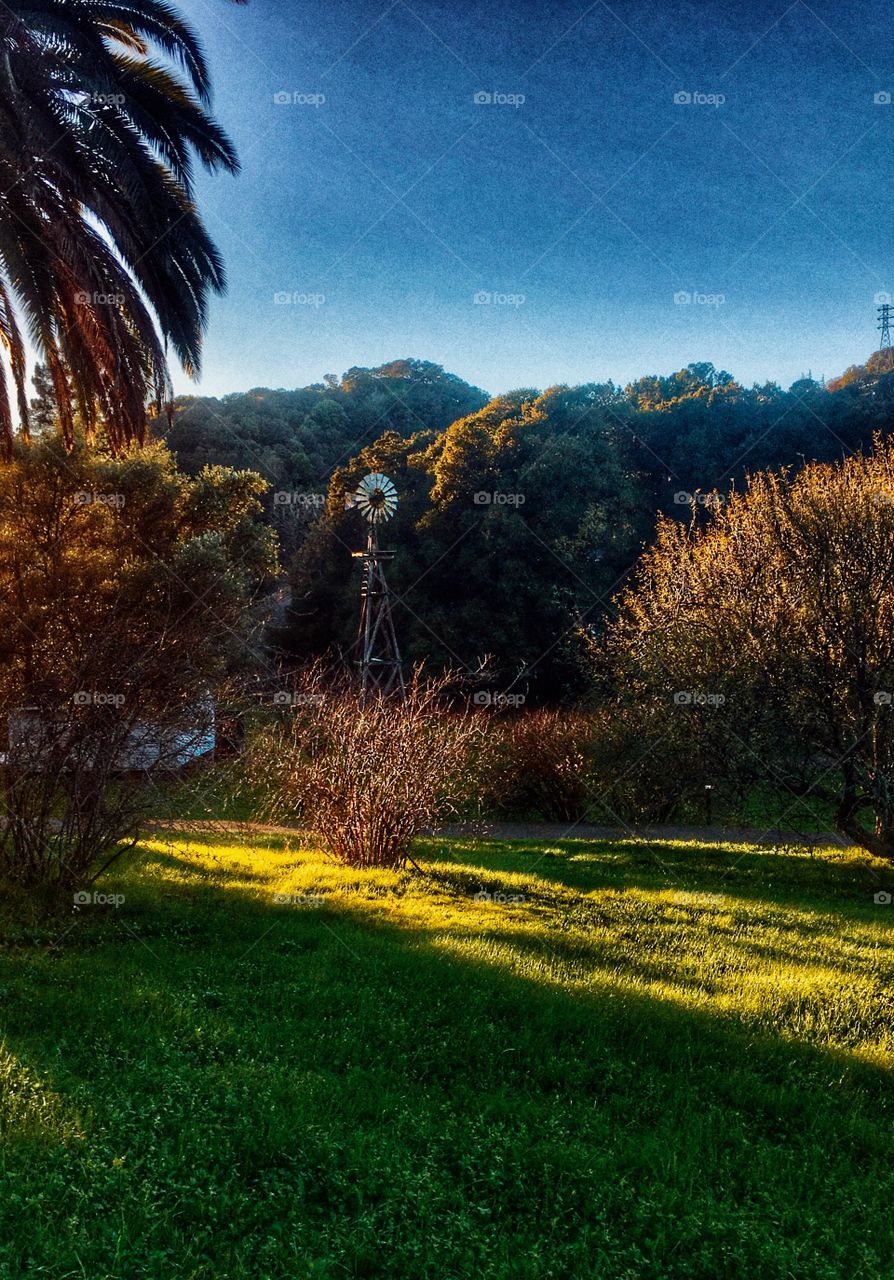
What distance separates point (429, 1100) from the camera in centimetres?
430

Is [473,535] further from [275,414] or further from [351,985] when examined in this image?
[351,985]

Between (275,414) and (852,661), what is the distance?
3374 centimetres

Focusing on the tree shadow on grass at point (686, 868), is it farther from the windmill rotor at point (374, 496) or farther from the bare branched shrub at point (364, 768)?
the windmill rotor at point (374, 496)

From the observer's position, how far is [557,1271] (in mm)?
3244

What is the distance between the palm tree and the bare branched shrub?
4.13 metres

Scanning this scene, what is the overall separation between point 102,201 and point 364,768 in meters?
6.51

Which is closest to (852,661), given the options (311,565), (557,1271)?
(557,1271)

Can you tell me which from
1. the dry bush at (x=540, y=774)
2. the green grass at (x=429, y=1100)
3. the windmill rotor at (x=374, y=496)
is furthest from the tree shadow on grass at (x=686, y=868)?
the windmill rotor at (x=374, y=496)

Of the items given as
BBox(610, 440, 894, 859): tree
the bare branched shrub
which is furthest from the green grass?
BBox(610, 440, 894, 859): tree

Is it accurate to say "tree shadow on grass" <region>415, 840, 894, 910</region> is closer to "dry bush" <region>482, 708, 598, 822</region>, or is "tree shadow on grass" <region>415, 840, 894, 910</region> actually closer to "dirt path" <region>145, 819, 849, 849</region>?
"dirt path" <region>145, 819, 849, 849</region>

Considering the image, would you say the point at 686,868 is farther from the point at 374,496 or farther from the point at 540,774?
the point at 374,496

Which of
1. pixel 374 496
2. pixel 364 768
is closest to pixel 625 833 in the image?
pixel 364 768

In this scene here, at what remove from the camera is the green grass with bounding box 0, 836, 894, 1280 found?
3340mm

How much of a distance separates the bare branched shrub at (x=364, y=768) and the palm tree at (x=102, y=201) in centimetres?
413
